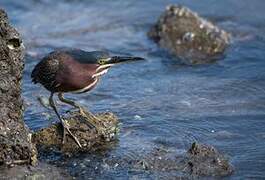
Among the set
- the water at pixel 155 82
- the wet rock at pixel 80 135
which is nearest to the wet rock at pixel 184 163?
the water at pixel 155 82

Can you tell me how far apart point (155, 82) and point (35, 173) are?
354 centimetres

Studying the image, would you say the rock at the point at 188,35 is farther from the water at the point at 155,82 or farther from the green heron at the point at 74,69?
the green heron at the point at 74,69

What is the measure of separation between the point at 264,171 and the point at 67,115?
2.25 m

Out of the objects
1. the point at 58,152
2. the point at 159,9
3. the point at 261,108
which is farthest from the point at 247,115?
the point at 159,9

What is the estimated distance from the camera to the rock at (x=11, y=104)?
6.48m

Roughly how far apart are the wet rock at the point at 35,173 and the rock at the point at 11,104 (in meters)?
0.08

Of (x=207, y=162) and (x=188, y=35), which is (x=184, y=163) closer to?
(x=207, y=162)

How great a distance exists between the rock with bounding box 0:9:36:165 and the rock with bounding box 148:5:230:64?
4.72m

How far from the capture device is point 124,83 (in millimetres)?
9633

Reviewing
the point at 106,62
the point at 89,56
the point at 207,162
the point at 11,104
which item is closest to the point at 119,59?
the point at 106,62

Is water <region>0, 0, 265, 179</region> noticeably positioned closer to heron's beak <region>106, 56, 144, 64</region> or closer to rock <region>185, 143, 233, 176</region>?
rock <region>185, 143, 233, 176</region>

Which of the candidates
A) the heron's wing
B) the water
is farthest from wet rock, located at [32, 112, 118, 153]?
the heron's wing

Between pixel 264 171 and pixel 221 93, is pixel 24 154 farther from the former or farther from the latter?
pixel 221 93

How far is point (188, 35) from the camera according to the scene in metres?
11.5
